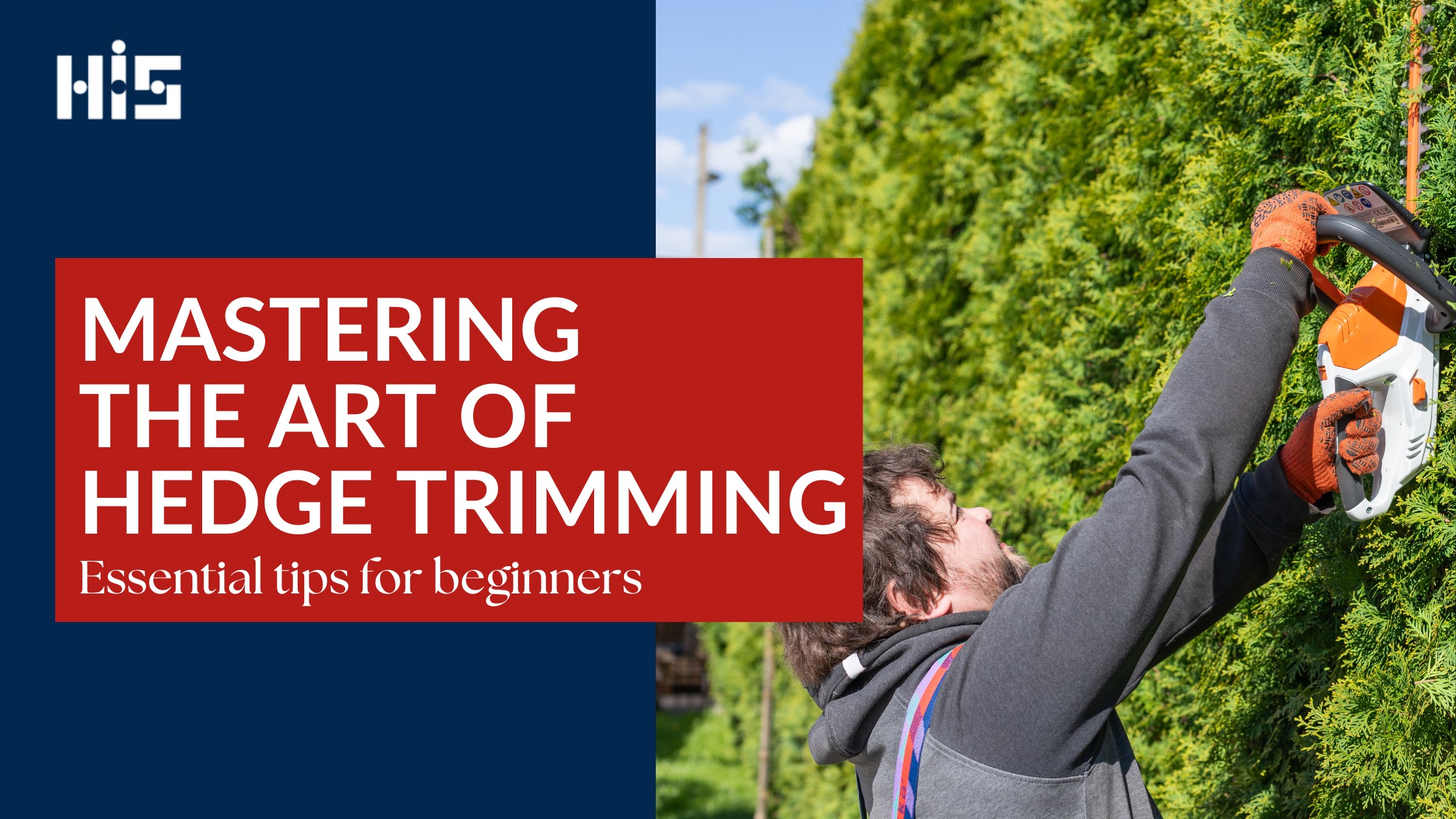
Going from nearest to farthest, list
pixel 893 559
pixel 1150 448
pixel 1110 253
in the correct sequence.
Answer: pixel 1150 448 → pixel 893 559 → pixel 1110 253

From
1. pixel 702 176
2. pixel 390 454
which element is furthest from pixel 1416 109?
pixel 702 176

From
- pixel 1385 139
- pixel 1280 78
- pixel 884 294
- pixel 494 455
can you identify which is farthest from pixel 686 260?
pixel 1385 139

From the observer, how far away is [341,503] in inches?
148

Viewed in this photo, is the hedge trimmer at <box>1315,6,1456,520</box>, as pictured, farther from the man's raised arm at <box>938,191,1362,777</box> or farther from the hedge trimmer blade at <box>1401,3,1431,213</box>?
the hedge trimmer blade at <box>1401,3,1431,213</box>

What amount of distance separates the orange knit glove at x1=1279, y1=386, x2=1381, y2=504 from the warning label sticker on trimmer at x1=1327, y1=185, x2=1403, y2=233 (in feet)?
0.77

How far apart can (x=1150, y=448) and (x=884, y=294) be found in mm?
3817

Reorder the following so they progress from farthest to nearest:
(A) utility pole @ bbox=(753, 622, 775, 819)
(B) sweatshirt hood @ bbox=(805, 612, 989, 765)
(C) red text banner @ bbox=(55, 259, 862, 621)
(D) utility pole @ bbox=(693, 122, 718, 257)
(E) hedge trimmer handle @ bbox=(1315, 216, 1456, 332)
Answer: (D) utility pole @ bbox=(693, 122, 718, 257), (A) utility pole @ bbox=(753, 622, 775, 819), (C) red text banner @ bbox=(55, 259, 862, 621), (B) sweatshirt hood @ bbox=(805, 612, 989, 765), (E) hedge trimmer handle @ bbox=(1315, 216, 1456, 332)

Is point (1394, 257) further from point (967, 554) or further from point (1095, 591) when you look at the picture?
point (967, 554)

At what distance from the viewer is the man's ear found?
6.06 ft

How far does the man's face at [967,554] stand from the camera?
187cm

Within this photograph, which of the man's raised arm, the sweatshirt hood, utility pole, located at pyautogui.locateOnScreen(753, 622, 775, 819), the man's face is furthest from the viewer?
utility pole, located at pyautogui.locateOnScreen(753, 622, 775, 819)

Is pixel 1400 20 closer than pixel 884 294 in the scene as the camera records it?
Yes

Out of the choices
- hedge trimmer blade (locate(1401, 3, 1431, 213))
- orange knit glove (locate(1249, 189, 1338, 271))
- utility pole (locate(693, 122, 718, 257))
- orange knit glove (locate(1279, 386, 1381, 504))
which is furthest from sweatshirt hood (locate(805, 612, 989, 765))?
utility pole (locate(693, 122, 718, 257))

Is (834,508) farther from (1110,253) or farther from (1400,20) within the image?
(1400,20)
